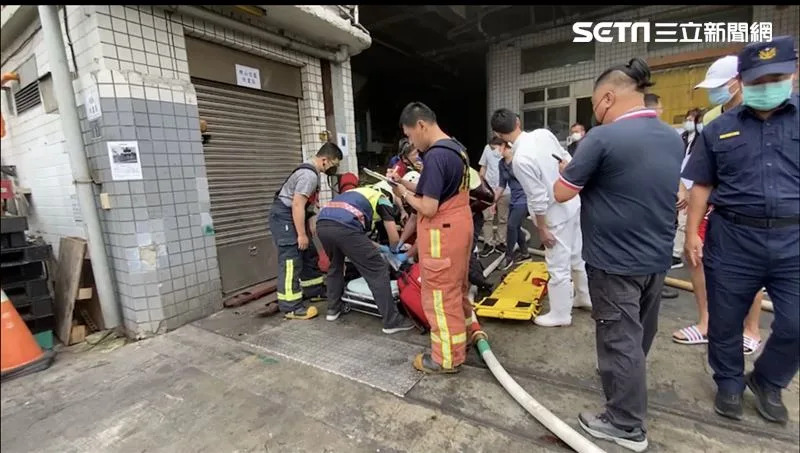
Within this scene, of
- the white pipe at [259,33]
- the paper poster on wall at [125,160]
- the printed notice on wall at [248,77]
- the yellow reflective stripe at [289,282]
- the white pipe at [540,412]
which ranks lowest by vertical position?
the white pipe at [540,412]

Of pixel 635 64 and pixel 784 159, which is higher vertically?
pixel 635 64

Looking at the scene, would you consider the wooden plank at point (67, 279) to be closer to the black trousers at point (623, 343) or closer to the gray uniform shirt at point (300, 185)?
the gray uniform shirt at point (300, 185)

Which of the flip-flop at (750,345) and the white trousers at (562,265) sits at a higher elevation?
the white trousers at (562,265)

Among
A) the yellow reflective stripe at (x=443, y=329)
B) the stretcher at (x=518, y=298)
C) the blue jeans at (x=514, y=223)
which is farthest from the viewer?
the blue jeans at (x=514, y=223)

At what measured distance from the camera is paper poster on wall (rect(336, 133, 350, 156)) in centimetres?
562

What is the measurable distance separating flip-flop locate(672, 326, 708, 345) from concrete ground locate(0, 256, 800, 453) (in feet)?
0.19

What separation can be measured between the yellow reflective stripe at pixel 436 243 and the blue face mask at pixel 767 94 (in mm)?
1779

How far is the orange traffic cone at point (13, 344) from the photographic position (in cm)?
69

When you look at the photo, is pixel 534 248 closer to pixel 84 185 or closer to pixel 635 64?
pixel 635 64

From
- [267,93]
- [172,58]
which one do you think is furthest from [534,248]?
[172,58]

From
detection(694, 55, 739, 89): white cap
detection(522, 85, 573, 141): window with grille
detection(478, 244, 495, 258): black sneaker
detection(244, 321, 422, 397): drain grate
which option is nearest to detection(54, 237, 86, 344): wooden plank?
detection(244, 321, 422, 397): drain grate

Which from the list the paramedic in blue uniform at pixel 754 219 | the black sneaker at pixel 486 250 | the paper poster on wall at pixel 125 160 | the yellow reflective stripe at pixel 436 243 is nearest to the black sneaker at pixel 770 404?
the paramedic in blue uniform at pixel 754 219

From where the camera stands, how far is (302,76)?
5176 millimetres

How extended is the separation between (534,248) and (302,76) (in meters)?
4.38
